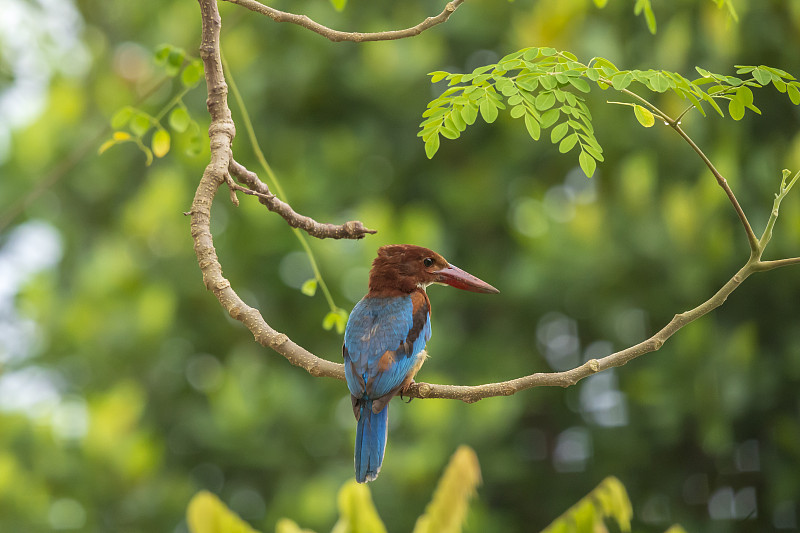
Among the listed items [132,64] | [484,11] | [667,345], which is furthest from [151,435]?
[484,11]

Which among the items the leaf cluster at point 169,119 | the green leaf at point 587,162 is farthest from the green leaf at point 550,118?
the leaf cluster at point 169,119

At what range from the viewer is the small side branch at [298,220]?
6.24ft

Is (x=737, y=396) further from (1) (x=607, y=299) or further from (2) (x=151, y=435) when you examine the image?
(2) (x=151, y=435)

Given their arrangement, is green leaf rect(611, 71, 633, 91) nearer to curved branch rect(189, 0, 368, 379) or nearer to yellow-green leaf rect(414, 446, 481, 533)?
curved branch rect(189, 0, 368, 379)

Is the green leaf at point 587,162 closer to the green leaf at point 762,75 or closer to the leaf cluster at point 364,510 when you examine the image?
the green leaf at point 762,75

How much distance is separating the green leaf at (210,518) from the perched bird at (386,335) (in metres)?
1.56

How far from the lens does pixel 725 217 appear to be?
665 cm

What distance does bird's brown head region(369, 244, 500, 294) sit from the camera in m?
2.52

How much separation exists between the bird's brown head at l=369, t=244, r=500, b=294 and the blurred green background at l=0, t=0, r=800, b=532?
3671 mm

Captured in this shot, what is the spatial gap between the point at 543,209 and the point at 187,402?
12.8ft

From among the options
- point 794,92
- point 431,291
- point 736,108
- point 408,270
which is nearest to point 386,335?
point 408,270

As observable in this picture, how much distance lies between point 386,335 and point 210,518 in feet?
5.63

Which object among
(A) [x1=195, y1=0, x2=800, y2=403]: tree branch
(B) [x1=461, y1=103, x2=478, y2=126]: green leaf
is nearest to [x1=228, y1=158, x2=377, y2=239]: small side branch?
(A) [x1=195, y1=0, x2=800, y2=403]: tree branch

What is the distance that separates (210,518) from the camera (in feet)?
12.0
